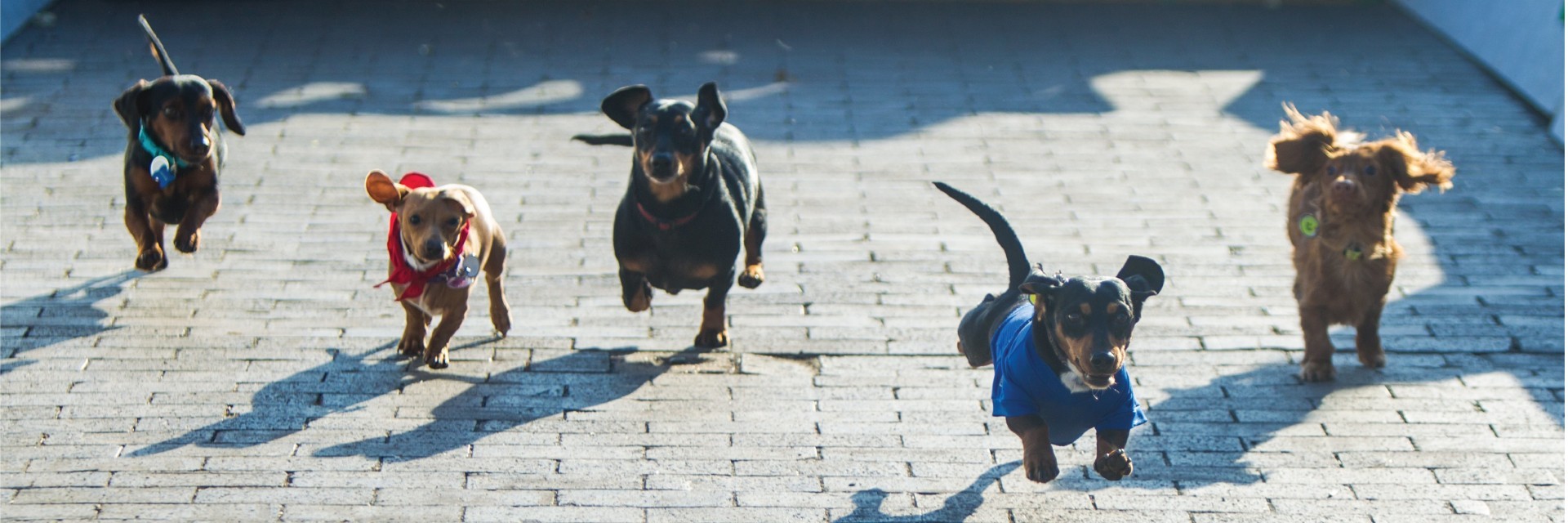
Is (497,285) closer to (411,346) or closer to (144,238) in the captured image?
(411,346)

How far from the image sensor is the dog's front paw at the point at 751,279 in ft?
24.2

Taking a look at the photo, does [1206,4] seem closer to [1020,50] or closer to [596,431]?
[1020,50]

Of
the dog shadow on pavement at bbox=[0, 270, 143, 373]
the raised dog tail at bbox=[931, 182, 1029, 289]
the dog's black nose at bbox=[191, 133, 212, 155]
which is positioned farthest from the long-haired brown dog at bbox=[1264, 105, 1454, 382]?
the dog shadow on pavement at bbox=[0, 270, 143, 373]

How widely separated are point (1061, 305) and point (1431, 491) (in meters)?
2.39

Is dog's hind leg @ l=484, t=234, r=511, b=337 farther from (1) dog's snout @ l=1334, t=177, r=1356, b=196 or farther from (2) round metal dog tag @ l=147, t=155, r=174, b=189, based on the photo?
(1) dog's snout @ l=1334, t=177, r=1356, b=196

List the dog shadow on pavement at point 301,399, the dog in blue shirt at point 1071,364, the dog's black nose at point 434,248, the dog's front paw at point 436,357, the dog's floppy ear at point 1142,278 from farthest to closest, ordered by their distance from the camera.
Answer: the dog's front paw at point 436,357 → the dog shadow on pavement at point 301,399 → the dog's black nose at point 434,248 → the dog's floppy ear at point 1142,278 → the dog in blue shirt at point 1071,364

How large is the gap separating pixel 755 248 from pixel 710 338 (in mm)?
520

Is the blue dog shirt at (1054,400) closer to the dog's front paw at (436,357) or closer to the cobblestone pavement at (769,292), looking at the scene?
the cobblestone pavement at (769,292)

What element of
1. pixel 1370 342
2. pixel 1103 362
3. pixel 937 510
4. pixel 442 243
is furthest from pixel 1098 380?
pixel 1370 342

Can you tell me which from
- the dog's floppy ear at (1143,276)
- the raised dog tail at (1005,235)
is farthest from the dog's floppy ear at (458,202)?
the dog's floppy ear at (1143,276)

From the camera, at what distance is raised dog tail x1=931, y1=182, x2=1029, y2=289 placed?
19.1 feet

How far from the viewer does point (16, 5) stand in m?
12.6

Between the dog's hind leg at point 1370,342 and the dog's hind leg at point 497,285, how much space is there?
407 cm

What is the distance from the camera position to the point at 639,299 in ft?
23.2
